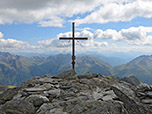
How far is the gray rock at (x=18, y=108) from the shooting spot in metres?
7.77

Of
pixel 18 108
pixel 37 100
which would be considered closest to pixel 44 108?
pixel 37 100

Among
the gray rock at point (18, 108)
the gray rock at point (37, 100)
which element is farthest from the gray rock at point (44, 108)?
the gray rock at point (37, 100)

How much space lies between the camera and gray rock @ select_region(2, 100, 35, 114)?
7766 millimetres

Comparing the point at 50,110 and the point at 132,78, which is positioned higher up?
the point at 50,110

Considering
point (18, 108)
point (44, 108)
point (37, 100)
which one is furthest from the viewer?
point (37, 100)

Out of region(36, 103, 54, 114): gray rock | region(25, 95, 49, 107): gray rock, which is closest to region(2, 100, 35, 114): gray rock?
region(36, 103, 54, 114): gray rock

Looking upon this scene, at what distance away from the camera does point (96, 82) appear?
51.7 feet

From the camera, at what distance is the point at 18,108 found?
318 inches

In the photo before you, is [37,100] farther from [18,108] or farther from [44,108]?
[18,108]

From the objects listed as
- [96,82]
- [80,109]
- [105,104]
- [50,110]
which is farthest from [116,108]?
[96,82]

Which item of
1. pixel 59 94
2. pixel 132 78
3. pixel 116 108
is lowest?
pixel 132 78

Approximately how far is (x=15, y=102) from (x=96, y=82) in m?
9.67

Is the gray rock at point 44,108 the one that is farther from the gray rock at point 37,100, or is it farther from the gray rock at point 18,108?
the gray rock at point 37,100

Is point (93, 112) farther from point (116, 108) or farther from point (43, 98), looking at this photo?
point (43, 98)
